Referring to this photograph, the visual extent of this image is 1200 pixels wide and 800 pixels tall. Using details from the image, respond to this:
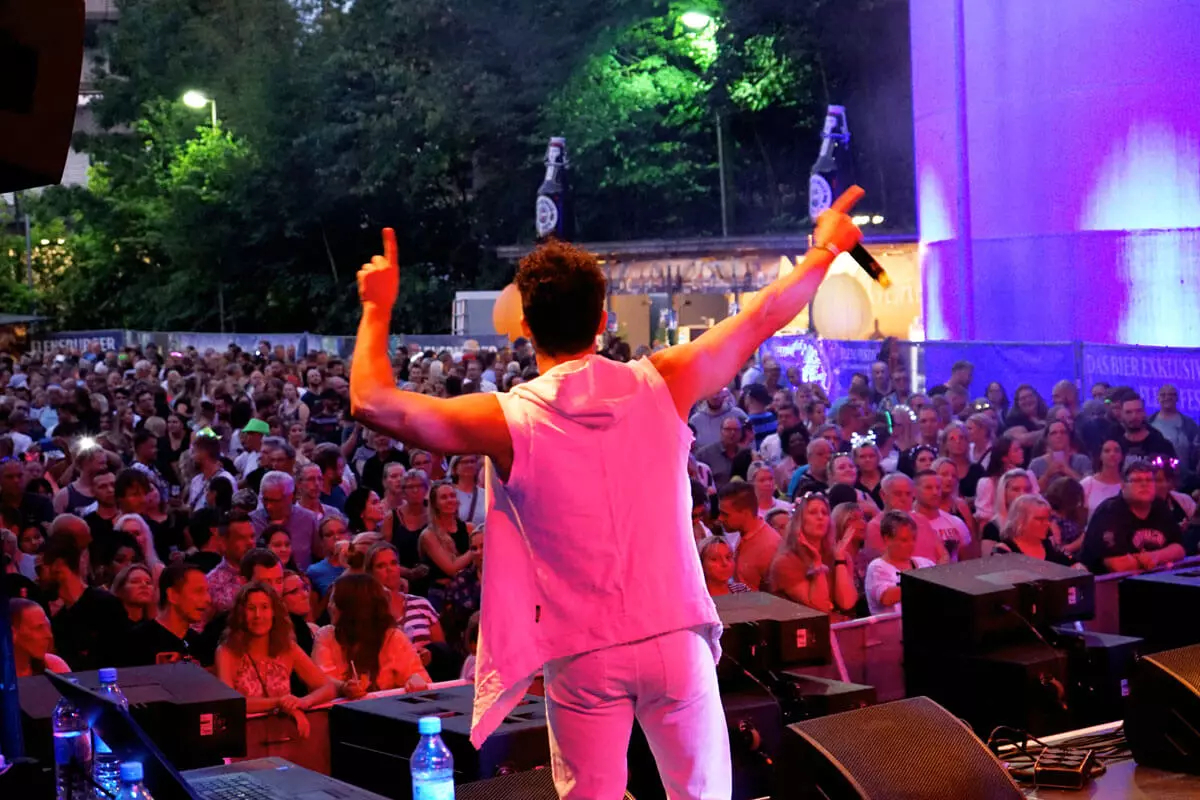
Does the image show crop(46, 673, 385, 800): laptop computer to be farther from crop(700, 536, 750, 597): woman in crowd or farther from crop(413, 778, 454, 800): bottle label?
crop(700, 536, 750, 597): woman in crowd

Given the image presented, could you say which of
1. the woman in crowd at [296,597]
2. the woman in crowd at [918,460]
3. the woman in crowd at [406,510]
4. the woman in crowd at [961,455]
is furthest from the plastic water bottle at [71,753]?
the woman in crowd at [961,455]

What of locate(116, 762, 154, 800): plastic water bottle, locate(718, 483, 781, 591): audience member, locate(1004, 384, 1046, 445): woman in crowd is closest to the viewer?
locate(116, 762, 154, 800): plastic water bottle

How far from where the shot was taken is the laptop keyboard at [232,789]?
385cm

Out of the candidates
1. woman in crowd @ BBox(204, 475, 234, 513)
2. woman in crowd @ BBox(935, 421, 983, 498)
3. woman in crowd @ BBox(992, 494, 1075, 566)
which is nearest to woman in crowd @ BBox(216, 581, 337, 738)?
woman in crowd @ BBox(204, 475, 234, 513)

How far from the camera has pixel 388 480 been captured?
945 centimetres

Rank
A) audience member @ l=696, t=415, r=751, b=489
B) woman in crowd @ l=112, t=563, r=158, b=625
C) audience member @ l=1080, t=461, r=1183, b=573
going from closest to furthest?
1. woman in crowd @ l=112, t=563, r=158, b=625
2. audience member @ l=1080, t=461, r=1183, b=573
3. audience member @ l=696, t=415, r=751, b=489

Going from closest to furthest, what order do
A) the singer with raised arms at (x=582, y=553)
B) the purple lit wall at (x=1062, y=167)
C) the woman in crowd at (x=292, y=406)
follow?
the singer with raised arms at (x=582, y=553)
the woman in crowd at (x=292, y=406)
the purple lit wall at (x=1062, y=167)

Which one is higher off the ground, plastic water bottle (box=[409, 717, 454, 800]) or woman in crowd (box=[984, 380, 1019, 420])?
woman in crowd (box=[984, 380, 1019, 420])

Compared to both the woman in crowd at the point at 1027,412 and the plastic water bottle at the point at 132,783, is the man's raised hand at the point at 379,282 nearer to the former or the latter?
the plastic water bottle at the point at 132,783

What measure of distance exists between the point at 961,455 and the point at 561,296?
328 inches

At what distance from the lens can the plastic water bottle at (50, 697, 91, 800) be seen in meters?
4.00

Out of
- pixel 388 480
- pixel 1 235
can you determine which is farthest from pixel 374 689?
pixel 1 235

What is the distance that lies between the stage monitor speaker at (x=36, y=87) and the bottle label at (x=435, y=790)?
1.74 meters

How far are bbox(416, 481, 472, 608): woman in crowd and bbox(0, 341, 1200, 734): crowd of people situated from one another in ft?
0.04
